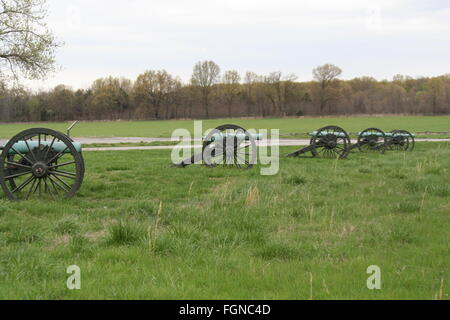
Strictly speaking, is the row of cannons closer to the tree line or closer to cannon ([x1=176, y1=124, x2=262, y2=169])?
cannon ([x1=176, y1=124, x2=262, y2=169])

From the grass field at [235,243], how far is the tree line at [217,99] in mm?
85306

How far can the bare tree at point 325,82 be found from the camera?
3952 inches

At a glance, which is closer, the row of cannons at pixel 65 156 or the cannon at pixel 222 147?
the row of cannons at pixel 65 156

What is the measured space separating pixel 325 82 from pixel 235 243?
105m

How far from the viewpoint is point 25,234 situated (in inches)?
204

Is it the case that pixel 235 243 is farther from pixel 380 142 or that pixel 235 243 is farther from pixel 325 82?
pixel 325 82

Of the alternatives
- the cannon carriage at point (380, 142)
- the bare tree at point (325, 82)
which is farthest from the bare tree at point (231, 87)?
the cannon carriage at point (380, 142)

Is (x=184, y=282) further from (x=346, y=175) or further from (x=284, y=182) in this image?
(x=346, y=175)

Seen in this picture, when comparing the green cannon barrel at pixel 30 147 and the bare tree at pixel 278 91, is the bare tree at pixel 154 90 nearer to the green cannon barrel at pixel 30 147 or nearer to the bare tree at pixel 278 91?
the bare tree at pixel 278 91

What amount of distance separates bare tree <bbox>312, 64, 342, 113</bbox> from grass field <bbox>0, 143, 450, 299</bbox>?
95.2m

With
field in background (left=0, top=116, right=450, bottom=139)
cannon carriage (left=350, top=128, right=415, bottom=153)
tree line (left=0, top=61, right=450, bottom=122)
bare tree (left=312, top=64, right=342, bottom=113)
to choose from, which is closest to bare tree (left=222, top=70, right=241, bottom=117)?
tree line (left=0, top=61, right=450, bottom=122)

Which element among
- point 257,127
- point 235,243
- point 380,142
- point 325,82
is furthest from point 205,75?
point 235,243

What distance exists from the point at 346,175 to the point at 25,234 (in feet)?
24.6
